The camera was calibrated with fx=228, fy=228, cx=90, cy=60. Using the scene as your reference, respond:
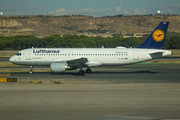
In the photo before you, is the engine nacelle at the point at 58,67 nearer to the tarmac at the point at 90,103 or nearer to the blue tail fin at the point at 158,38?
the tarmac at the point at 90,103

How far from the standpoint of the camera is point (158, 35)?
110 ft

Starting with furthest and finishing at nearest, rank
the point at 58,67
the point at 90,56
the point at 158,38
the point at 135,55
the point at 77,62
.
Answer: the point at 158,38 → the point at 135,55 → the point at 90,56 → the point at 77,62 → the point at 58,67

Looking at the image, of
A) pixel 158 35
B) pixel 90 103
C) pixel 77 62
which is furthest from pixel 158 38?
pixel 90 103

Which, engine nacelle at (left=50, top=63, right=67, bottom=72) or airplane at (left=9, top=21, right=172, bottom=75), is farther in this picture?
airplane at (left=9, top=21, right=172, bottom=75)

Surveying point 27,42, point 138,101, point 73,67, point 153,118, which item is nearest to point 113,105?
point 138,101

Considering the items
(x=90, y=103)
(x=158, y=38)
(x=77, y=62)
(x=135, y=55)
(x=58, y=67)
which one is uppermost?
(x=158, y=38)

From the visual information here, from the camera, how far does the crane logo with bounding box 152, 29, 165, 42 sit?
3334 centimetres

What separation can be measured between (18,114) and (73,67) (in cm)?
1827

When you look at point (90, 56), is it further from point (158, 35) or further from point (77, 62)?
point (158, 35)

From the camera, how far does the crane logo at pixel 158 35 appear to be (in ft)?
109

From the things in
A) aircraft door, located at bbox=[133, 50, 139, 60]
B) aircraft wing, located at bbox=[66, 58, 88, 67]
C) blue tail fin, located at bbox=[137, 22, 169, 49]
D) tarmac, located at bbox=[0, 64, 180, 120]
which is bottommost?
tarmac, located at bbox=[0, 64, 180, 120]

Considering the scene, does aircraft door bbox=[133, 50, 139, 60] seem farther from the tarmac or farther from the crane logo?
the tarmac

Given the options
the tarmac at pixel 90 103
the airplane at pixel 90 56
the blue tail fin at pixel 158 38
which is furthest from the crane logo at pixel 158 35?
the tarmac at pixel 90 103

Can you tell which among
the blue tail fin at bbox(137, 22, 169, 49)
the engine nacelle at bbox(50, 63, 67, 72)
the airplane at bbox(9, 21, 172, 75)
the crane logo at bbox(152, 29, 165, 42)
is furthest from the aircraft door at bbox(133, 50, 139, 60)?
the engine nacelle at bbox(50, 63, 67, 72)
